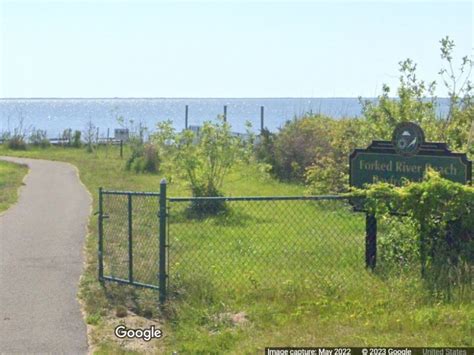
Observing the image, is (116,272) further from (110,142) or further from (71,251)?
(110,142)

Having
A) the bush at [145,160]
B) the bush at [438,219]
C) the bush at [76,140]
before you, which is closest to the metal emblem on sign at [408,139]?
the bush at [438,219]

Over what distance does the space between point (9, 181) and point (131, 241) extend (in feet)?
48.6

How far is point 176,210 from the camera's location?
49.2 ft

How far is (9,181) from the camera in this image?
22141 mm

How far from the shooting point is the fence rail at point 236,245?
812 cm

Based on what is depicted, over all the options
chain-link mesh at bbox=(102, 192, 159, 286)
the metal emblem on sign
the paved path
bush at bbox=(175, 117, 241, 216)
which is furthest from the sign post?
bush at bbox=(175, 117, 241, 216)

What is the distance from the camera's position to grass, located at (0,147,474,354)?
663cm

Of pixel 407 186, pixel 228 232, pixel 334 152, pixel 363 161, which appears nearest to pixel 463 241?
pixel 407 186

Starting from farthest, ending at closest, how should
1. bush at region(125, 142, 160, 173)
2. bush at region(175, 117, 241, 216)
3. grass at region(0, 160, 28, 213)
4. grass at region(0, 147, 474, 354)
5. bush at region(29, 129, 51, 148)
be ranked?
bush at region(29, 129, 51, 148)
bush at region(125, 142, 160, 173)
grass at region(0, 160, 28, 213)
bush at region(175, 117, 241, 216)
grass at region(0, 147, 474, 354)

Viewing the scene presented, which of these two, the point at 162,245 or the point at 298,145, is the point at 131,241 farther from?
the point at 298,145

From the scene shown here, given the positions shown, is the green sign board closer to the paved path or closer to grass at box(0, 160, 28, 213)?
the paved path

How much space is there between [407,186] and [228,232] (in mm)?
4856

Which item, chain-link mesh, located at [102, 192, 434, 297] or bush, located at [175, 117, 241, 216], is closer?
chain-link mesh, located at [102, 192, 434, 297]

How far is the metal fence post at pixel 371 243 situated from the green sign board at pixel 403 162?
454 millimetres
